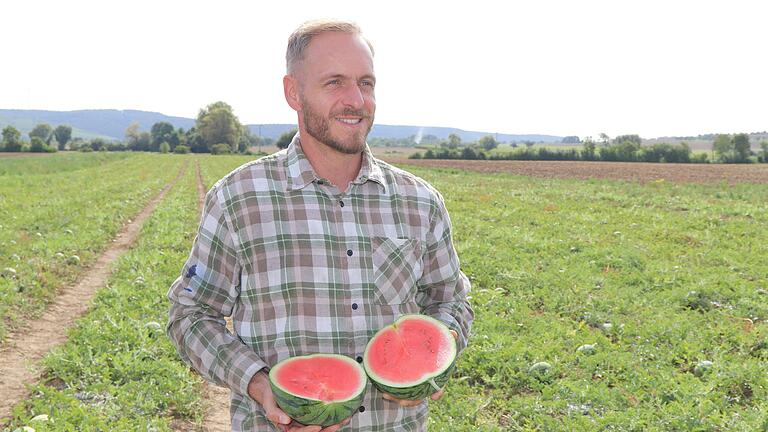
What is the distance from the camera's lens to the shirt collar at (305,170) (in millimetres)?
2320

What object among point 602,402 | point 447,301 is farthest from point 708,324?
point 447,301

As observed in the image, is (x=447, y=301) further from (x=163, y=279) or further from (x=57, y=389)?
(x=163, y=279)

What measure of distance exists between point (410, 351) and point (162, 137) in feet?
→ 488

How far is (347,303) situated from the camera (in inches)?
88.9

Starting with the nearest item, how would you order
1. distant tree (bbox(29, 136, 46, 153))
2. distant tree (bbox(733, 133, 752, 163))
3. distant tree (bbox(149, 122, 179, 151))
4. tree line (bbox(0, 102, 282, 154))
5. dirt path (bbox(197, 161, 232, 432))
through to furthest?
dirt path (bbox(197, 161, 232, 432)) < distant tree (bbox(733, 133, 752, 163)) < distant tree (bbox(29, 136, 46, 153)) < tree line (bbox(0, 102, 282, 154)) < distant tree (bbox(149, 122, 179, 151))

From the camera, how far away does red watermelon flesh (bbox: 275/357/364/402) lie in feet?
6.64

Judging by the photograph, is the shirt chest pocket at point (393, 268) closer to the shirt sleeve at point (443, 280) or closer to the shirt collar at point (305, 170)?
the shirt sleeve at point (443, 280)

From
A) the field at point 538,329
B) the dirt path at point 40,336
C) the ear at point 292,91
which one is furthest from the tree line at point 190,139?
the ear at point 292,91

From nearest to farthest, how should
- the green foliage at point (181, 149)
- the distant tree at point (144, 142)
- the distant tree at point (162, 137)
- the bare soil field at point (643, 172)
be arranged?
the bare soil field at point (643, 172) → the green foliage at point (181, 149) → the distant tree at point (162, 137) → the distant tree at point (144, 142)

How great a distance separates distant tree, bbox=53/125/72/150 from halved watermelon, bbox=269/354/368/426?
578ft

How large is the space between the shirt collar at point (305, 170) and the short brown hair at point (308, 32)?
322 mm

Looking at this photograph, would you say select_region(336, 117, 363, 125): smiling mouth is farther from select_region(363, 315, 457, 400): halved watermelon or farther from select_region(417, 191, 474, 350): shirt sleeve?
select_region(363, 315, 457, 400): halved watermelon

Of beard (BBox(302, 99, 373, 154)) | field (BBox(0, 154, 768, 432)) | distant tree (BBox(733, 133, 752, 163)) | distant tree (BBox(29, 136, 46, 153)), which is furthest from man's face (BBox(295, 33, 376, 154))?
distant tree (BBox(29, 136, 46, 153))

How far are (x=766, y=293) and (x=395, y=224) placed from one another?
333 inches
